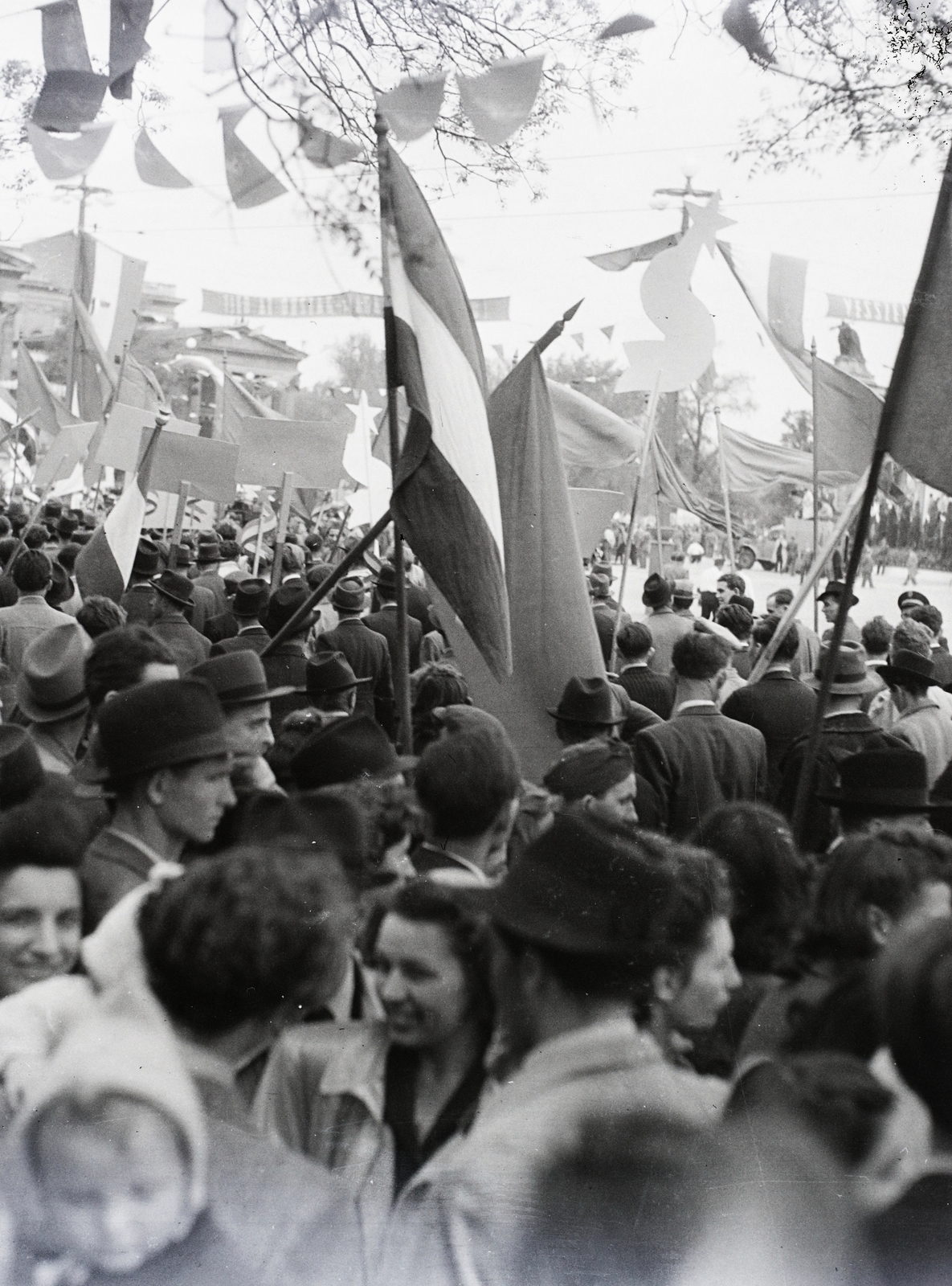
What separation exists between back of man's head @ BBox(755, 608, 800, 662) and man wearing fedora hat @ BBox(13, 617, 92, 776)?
9.88 feet

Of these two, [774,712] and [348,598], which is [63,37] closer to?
[774,712]

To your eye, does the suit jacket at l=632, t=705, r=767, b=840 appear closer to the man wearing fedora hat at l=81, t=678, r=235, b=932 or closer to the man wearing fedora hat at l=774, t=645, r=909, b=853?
the man wearing fedora hat at l=774, t=645, r=909, b=853

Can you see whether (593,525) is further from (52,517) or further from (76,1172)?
(52,517)

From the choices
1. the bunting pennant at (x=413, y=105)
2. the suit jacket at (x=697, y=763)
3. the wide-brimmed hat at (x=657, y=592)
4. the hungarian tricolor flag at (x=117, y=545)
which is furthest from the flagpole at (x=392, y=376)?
the wide-brimmed hat at (x=657, y=592)

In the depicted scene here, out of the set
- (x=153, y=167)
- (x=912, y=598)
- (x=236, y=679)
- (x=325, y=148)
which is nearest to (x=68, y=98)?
(x=153, y=167)

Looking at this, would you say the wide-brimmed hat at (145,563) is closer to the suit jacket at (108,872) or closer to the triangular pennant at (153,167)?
the triangular pennant at (153,167)

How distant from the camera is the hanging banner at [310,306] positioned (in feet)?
16.0

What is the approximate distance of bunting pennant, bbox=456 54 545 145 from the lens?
4.03 metres

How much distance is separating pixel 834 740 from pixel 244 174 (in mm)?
2753

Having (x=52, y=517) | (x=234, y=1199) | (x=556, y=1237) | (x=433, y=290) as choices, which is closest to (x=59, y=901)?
(x=234, y=1199)

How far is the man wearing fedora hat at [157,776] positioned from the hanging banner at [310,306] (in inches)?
76.2

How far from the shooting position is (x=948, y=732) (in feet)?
17.2

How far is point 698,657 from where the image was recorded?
17.1 ft

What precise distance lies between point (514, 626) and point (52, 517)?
12.7m
